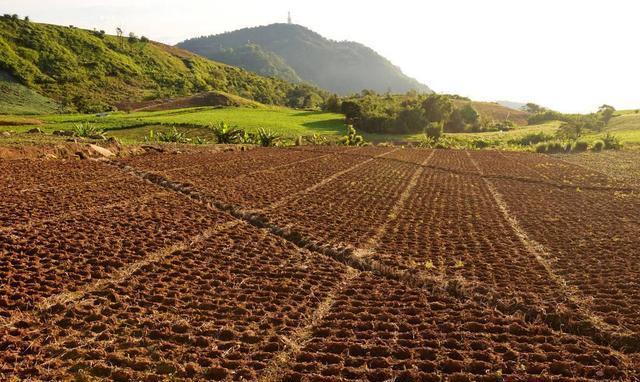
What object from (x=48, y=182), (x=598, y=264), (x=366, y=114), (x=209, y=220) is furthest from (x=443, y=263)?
(x=366, y=114)

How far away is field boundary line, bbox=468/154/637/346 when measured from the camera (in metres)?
6.34

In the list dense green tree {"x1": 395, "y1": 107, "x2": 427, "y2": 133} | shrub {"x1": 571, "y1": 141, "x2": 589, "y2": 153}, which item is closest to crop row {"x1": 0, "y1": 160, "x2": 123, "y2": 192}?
shrub {"x1": 571, "y1": 141, "x2": 589, "y2": 153}

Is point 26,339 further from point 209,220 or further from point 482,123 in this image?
point 482,123

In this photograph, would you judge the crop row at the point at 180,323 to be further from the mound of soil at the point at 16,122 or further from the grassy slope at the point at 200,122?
the mound of soil at the point at 16,122

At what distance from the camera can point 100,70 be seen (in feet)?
268

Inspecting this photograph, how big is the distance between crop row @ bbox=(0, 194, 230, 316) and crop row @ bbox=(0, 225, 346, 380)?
626 millimetres

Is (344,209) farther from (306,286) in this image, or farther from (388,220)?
(306,286)

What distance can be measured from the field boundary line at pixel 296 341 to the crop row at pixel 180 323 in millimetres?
56

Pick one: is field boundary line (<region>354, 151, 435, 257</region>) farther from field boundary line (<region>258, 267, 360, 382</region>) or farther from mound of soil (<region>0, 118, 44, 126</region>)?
mound of soil (<region>0, 118, 44, 126</region>)

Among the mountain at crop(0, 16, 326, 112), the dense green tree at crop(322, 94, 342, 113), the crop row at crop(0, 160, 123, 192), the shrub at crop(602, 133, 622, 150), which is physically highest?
the mountain at crop(0, 16, 326, 112)

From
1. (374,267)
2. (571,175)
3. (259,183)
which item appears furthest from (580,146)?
(374,267)

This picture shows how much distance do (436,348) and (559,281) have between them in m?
3.59

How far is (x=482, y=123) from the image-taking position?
82188 millimetres

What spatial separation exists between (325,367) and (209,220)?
283 inches
